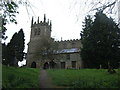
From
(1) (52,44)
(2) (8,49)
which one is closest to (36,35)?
(2) (8,49)

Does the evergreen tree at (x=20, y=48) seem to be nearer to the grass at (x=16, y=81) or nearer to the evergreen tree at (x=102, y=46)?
the evergreen tree at (x=102, y=46)

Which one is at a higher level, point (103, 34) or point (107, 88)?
point (103, 34)

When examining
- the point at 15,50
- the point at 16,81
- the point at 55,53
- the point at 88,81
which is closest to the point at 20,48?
the point at 15,50

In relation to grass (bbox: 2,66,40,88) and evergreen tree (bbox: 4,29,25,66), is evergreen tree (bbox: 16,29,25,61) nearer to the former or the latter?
evergreen tree (bbox: 4,29,25,66)

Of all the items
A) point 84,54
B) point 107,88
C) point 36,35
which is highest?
point 36,35

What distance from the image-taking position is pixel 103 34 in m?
39.5

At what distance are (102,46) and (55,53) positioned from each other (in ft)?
34.1

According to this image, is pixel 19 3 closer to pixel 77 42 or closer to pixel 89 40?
pixel 89 40

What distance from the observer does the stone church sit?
164 ft

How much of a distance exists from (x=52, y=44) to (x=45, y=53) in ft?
9.19

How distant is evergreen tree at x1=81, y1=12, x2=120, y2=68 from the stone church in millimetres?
8075

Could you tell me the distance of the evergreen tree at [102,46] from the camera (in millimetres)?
38312

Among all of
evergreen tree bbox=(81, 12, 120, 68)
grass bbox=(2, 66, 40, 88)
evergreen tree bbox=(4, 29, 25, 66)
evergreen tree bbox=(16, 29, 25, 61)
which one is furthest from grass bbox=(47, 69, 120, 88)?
evergreen tree bbox=(16, 29, 25, 61)

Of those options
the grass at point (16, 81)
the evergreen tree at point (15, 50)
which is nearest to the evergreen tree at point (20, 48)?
the evergreen tree at point (15, 50)
